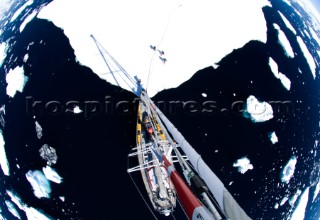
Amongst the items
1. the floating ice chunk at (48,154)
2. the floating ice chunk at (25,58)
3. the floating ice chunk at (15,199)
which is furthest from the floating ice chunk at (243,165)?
the floating ice chunk at (25,58)

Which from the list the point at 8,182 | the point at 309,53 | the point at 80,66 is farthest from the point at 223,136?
the point at 8,182

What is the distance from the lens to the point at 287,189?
7.29m

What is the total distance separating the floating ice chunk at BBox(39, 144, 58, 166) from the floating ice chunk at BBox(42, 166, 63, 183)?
153 mm

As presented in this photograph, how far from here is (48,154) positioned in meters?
6.43

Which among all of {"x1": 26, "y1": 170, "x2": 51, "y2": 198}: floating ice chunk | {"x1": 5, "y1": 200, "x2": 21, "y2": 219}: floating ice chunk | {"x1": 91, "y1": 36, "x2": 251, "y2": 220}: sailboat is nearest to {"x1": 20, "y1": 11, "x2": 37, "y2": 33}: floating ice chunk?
{"x1": 91, "y1": 36, "x2": 251, "y2": 220}: sailboat

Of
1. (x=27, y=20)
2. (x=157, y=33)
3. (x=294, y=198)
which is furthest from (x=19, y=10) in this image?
(x=294, y=198)

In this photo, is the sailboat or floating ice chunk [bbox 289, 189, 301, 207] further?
floating ice chunk [bbox 289, 189, 301, 207]

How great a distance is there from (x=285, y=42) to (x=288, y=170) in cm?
409

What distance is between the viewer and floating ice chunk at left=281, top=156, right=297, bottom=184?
7129 mm

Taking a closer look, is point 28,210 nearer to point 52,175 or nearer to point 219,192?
point 52,175

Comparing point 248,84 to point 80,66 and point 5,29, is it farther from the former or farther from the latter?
point 5,29

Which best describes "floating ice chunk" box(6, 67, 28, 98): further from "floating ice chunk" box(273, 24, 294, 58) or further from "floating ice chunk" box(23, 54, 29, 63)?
"floating ice chunk" box(273, 24, 294, 58)

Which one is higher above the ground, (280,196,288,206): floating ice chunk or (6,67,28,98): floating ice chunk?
(6,67,28,98): floating ice chunk

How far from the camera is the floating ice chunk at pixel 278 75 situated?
24.8 feet
